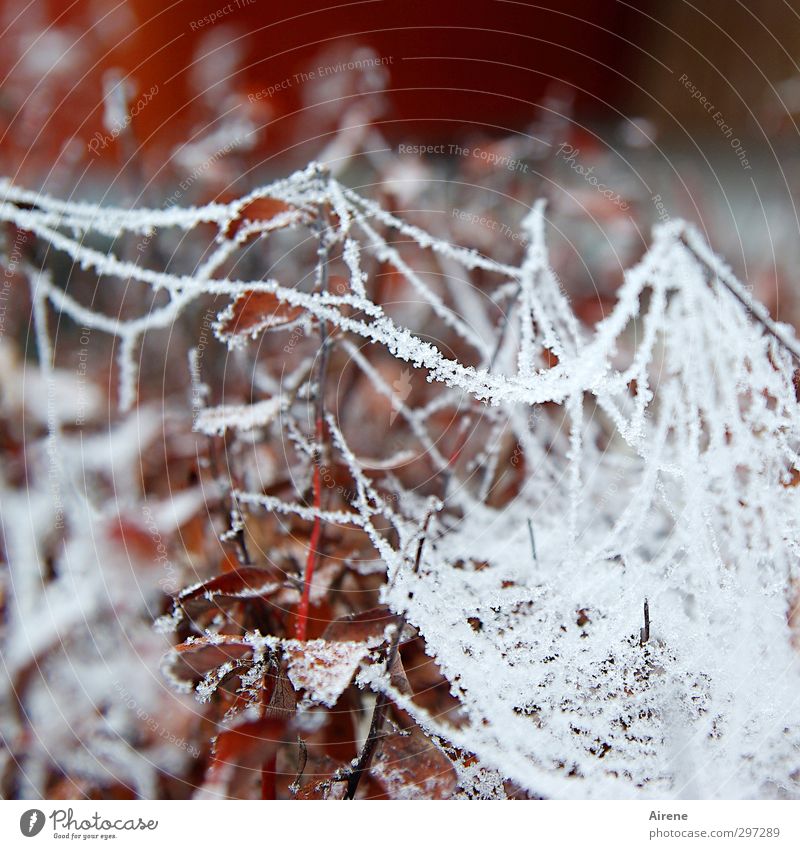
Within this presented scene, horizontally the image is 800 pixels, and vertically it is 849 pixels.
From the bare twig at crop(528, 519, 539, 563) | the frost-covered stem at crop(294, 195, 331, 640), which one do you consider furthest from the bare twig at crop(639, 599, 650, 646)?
the frost-covered stem at crop(294, 195, 331, 640)

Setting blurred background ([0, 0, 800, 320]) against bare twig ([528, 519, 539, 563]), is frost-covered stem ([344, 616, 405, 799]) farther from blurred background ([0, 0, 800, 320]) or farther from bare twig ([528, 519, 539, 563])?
blurred background ([0, 0, 800, 320])

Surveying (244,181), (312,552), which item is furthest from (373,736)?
(244,181)

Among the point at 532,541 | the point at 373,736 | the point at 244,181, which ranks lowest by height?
the point at 373,736

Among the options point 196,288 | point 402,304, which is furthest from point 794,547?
point 196,288

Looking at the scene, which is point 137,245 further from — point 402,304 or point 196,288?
point 402,304

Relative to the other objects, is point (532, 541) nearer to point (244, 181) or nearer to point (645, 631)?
point (645, 631)

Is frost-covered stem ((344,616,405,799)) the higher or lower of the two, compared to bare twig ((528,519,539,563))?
lower

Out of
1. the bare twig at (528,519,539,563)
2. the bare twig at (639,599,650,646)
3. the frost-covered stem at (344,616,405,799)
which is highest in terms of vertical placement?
the bare twig at (528,519,539,563)

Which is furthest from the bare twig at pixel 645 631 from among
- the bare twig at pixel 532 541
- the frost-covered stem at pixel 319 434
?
the frost-covered stem at pixel 319 434

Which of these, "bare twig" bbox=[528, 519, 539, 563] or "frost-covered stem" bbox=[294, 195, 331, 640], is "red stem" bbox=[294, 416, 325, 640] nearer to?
"frost-covered stem" bbox=[294, 195, 331, 640]
